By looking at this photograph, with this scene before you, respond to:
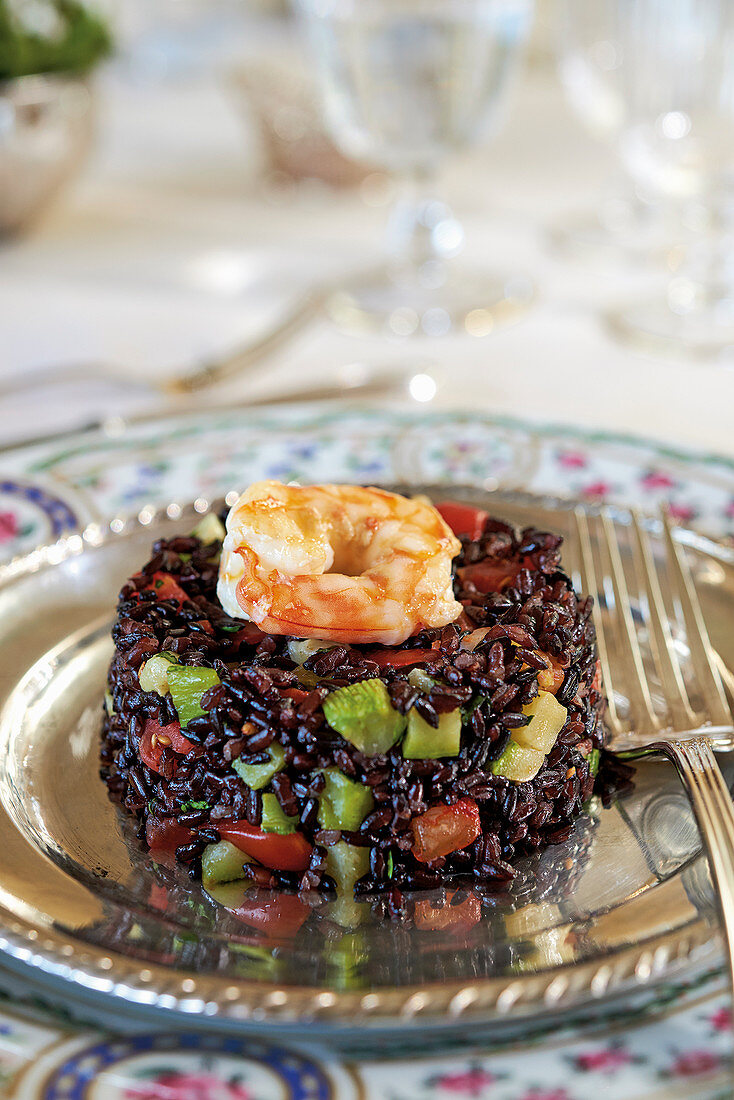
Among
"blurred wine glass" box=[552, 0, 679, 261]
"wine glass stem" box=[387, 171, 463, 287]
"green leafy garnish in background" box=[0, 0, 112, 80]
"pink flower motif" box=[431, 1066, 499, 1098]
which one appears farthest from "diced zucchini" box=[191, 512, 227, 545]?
"green leafy garnish in background" box=[0, 0, 112, 80]

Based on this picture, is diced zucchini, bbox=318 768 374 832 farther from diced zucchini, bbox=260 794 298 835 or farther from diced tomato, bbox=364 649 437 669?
diced tomato, bbox=364 649 437 669

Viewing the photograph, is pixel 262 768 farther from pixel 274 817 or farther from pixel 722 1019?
pixel 722 1019

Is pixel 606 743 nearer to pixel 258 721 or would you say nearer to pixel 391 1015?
pixel 258 721

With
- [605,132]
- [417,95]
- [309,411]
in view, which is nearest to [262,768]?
[309,411]

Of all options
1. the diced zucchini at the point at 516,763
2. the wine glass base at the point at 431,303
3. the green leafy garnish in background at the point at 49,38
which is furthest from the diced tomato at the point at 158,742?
the green leafy garnish in background at the point at 49,38

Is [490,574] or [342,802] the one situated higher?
[490,574]

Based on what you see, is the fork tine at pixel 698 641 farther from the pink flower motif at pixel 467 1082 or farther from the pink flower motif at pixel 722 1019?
the pink flower motif at pixel 467 1082

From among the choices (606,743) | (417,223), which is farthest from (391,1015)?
(417,223)
